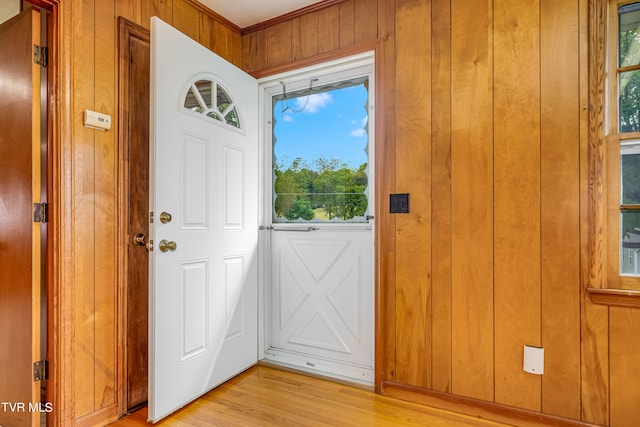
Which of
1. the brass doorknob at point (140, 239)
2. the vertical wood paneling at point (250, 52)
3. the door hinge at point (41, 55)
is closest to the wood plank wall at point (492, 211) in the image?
the vertical wood paneling at point (250, 52)

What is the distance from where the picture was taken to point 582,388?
1.62 meters

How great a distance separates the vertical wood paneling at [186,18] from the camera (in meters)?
2.13

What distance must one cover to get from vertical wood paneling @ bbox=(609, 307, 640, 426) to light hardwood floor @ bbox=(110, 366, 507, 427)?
1.80 feet

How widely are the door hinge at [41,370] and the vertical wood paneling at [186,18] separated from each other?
2.00 metres

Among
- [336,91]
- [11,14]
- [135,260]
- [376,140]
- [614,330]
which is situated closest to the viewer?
[614,330]

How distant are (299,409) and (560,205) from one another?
1737 millimetres

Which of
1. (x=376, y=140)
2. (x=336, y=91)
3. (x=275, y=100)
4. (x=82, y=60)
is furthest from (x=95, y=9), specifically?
(x=376, y=140)

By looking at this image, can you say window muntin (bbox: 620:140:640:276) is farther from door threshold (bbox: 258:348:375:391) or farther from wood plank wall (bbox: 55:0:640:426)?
door threshold (bbox: 258:348:375:391)

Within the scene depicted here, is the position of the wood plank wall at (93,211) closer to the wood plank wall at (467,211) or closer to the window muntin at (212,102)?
the wood plank wall at (467,211)

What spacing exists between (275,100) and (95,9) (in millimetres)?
1233

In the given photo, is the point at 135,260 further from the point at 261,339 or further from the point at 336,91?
the point at 336,91

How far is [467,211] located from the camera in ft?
6.14

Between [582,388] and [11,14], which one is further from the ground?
[11,14]

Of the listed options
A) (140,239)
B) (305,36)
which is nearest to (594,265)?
(305,36)
